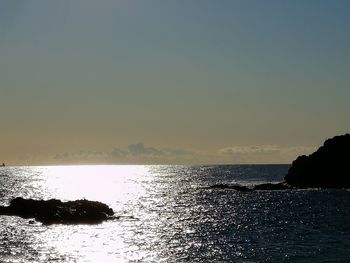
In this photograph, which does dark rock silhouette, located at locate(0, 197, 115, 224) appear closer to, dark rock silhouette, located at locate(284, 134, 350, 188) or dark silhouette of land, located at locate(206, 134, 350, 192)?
dark silhouette of land, located at locate(206, 134, 350, 192)

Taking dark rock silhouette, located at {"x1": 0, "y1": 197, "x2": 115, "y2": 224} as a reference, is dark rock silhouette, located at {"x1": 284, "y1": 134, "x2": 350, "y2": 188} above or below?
above

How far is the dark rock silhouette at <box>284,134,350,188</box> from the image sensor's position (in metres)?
147

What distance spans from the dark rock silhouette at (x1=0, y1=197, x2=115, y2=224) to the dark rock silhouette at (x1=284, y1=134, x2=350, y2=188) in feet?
254

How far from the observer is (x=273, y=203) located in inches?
4355

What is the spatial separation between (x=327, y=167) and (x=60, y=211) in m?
88.3

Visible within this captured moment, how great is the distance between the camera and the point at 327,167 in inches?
5915

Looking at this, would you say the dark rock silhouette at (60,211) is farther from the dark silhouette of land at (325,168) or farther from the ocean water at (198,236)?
the dark silhouette of land at (325,168)

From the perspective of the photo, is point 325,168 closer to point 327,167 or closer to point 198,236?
point 327,167

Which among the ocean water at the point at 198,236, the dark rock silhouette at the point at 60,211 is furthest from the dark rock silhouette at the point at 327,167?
the dark rock silhouette at the point at 60,211

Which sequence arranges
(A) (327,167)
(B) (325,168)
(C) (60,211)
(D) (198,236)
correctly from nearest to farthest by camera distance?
1. (D) (198,236)
2. (C) (60,211)
3. (A) (327,167)
4. (B) (325,168)

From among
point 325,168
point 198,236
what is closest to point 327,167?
point 325,168

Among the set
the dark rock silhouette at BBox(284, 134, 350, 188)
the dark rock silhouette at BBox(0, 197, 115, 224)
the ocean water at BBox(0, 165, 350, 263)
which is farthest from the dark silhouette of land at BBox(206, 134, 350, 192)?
→ the dark rock silhouette at BBox(0, 197, 115, 224)

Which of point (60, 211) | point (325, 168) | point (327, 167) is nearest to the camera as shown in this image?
point (60, 211)

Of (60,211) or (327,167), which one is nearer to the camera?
(60,211)
